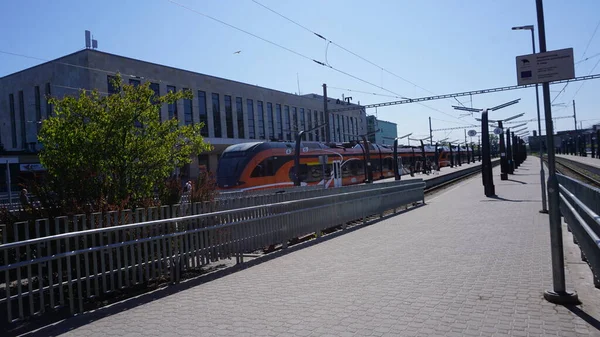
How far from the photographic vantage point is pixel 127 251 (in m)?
6.44

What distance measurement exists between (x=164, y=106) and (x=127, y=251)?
123 feet

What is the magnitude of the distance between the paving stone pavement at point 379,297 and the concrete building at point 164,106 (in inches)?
847

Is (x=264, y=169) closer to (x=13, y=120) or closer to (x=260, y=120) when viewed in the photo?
(x=13, y=120)

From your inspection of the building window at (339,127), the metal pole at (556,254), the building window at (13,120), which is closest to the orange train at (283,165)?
the metal pole at (556,254)

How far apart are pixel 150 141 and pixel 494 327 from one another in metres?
6.61

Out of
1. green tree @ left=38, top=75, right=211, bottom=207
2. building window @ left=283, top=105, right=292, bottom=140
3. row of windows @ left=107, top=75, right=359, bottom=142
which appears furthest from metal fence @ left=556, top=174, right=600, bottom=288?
building window @ left=283, top=105, right=292, bottom=140

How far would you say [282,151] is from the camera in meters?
25.5

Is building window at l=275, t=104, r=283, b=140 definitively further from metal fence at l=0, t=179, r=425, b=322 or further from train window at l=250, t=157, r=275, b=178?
metal fence at l=0, t=179, r=425, b=322

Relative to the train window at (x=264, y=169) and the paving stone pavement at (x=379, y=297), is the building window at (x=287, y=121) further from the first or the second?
the paving stone pavement at (x=379, y=297)

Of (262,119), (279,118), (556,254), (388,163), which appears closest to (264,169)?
(556,254)

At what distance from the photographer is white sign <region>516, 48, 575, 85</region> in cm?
590

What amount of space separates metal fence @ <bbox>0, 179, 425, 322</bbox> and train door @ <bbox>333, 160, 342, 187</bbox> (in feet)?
62.5

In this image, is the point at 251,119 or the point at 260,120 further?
the point at 260,120

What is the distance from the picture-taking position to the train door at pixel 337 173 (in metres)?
30.1
